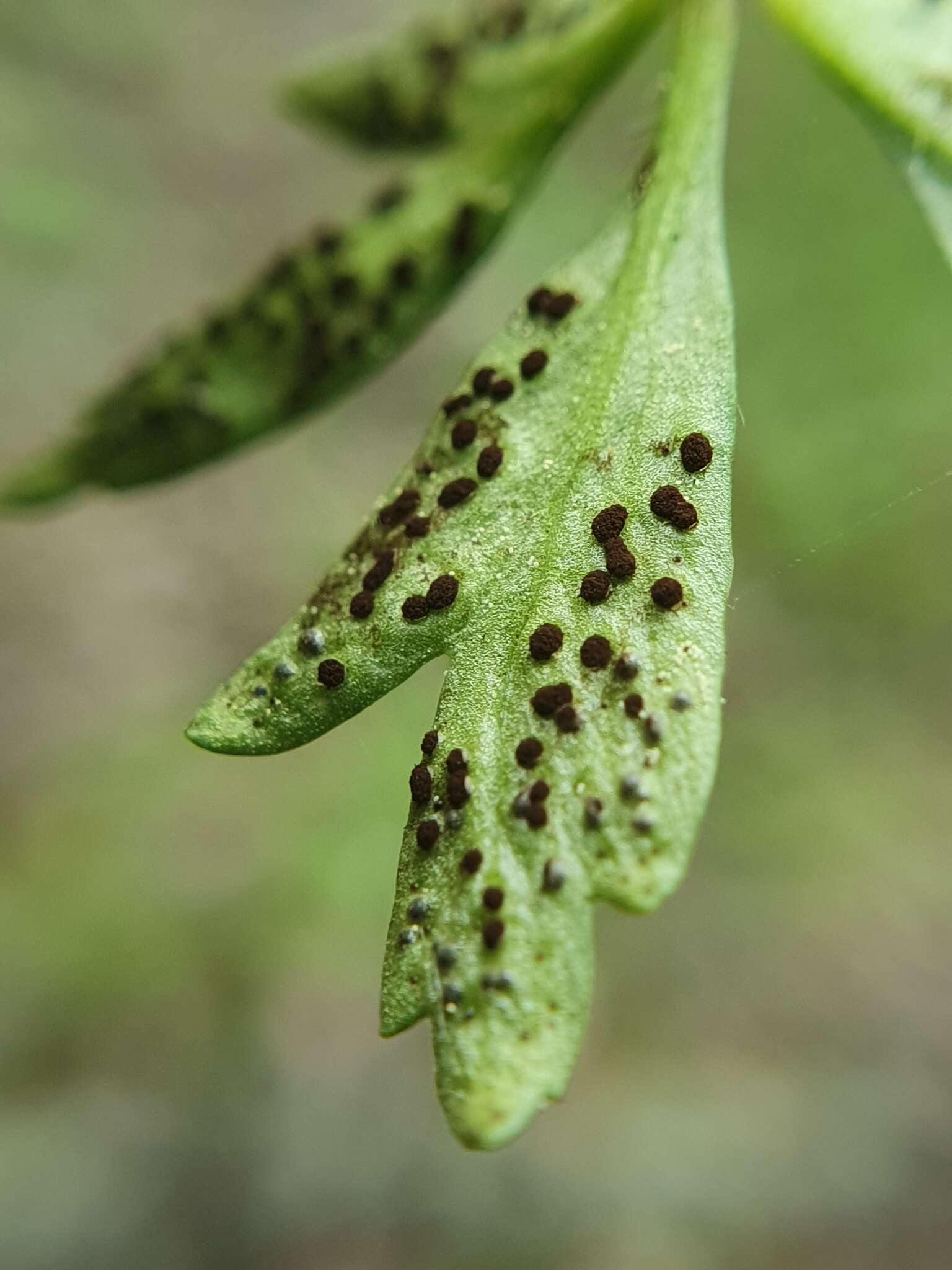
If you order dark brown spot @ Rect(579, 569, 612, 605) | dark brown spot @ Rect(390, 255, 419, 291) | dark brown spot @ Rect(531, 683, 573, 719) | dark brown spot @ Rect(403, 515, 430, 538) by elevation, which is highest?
dark brown spot @ Rect(390, 255, 419, 291)

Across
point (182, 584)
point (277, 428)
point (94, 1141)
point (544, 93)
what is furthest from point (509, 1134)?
point (182, 584)

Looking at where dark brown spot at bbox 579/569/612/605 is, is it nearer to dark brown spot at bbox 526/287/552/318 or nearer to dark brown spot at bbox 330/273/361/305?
dark brown spot at bbox 526/287/552/318

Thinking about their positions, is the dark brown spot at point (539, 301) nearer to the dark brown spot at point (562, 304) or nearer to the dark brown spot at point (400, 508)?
the dark brown spot at point (562, 304)

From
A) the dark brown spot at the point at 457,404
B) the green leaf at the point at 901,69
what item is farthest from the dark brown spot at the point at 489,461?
the green leaf at the point at 901,69

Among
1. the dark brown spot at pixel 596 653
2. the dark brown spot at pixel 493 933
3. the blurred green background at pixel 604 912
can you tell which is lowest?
the blurred green background at pixel 604 912

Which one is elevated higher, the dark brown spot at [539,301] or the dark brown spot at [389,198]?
the dark brown spot at [389,198]

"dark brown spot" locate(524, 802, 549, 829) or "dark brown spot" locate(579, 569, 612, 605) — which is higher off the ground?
"dark brown spot" locate(579, 569, 612, 605)

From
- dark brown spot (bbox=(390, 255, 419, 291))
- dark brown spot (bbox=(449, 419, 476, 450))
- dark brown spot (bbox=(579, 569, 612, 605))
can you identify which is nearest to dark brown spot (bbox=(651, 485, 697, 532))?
dark brown spot (bbox=(579, 569, 612, 605))
